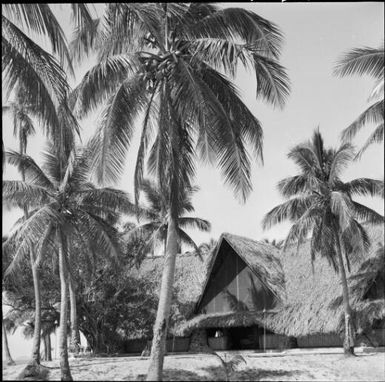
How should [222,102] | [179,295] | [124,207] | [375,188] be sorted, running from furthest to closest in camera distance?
[179,295], [375,188], [124,207], [222,102]

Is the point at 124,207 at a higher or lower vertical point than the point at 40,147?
lower

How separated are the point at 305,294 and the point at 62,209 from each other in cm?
982

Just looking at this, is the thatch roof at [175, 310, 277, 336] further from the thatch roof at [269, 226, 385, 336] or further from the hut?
the thatch roof at [269, 226, 385, 336]

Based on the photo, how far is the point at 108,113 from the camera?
10.1 m

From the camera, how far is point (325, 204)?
17219mm

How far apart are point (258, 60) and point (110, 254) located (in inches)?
264

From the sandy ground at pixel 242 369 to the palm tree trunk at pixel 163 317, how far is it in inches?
14.0

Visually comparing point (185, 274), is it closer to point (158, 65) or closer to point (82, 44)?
point (158, 65)

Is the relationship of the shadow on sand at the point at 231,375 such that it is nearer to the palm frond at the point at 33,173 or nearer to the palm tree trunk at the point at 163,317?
the palm tree trunk at the point at 163,317

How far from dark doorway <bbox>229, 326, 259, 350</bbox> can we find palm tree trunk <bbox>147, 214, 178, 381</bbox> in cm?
1142

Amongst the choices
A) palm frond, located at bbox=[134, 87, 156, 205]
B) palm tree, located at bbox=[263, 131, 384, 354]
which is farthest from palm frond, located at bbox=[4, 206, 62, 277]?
palm tree, located at bbox=[263, 131, 384, 354]

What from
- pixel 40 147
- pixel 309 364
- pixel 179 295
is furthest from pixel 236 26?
pixel 179 295

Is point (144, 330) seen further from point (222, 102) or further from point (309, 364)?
point (222, 102)

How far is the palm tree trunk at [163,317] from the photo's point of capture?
9.66 m
